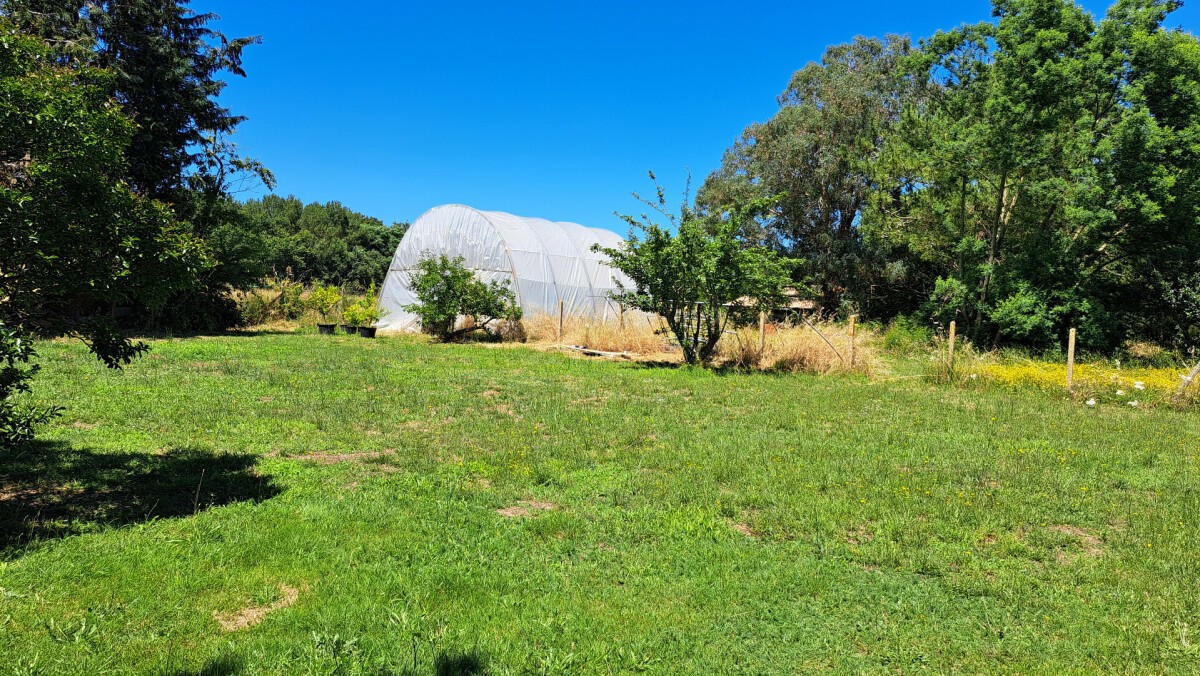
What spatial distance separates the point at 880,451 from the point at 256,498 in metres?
6.84

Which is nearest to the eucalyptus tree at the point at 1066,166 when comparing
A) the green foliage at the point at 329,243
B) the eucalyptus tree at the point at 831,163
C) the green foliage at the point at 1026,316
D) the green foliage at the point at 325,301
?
the green foliage at the point at 1026,316

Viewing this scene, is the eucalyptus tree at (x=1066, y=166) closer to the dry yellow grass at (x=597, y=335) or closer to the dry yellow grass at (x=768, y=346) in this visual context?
the dry yellow grass at (x=768, y=346)

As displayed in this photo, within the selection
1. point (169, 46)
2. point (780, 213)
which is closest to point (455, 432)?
point (169, 46)

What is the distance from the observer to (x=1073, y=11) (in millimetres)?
18516

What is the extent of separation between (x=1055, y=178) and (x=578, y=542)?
21.0m

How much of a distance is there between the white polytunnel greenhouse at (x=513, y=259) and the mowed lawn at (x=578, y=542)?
1540 cm

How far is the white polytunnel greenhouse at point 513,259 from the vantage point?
79.4 feet

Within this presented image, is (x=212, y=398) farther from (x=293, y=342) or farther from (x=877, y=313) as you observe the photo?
(x=877, y=313)

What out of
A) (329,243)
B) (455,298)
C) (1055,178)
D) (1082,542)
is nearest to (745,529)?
(1082,542)

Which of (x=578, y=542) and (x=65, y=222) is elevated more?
(x=65, y=222)

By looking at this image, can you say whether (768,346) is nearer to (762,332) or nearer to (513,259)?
(762,332)

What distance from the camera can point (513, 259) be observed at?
78.3 feet

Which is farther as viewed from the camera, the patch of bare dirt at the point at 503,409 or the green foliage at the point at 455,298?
the green foliage at the point at 455,298

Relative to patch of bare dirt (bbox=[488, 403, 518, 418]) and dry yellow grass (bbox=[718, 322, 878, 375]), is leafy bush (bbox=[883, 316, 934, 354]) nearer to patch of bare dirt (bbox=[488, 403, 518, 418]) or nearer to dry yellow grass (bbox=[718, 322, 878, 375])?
dry yellow grass (bbox=[718, 322, 878, 375])
